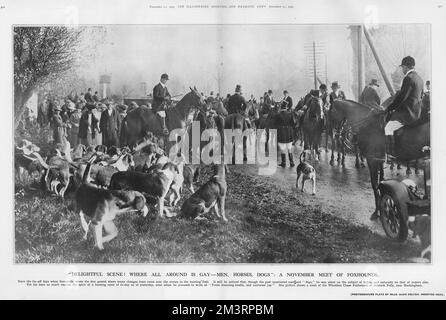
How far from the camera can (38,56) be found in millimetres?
2389

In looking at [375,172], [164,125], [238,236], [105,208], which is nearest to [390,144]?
[375,172]

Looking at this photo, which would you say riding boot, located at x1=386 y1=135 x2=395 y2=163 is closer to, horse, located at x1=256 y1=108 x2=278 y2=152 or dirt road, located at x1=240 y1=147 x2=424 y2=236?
dirt road, located at x1=240 y1=147 x2=424 y2=236

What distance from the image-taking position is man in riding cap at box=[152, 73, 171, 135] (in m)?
2.36

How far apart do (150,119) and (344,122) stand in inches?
42.9

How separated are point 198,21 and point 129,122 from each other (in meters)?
0.68

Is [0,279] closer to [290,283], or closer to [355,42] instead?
[290,283]

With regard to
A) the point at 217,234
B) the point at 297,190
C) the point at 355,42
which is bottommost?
the point at 217,234

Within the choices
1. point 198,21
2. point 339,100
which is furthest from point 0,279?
point 339,100

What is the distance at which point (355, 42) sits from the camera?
7.75 feet

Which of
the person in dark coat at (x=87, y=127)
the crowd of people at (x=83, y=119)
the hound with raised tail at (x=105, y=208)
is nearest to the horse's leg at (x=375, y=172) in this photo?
the hound with raised tail at (x=105, y=208)

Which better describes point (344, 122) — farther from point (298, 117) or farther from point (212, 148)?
point (212, 148)

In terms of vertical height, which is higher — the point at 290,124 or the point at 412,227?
the point at 290,124

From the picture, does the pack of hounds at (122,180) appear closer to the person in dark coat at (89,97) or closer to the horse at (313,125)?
the horse at (313,125)

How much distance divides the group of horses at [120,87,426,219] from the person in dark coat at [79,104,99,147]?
0.54ft
